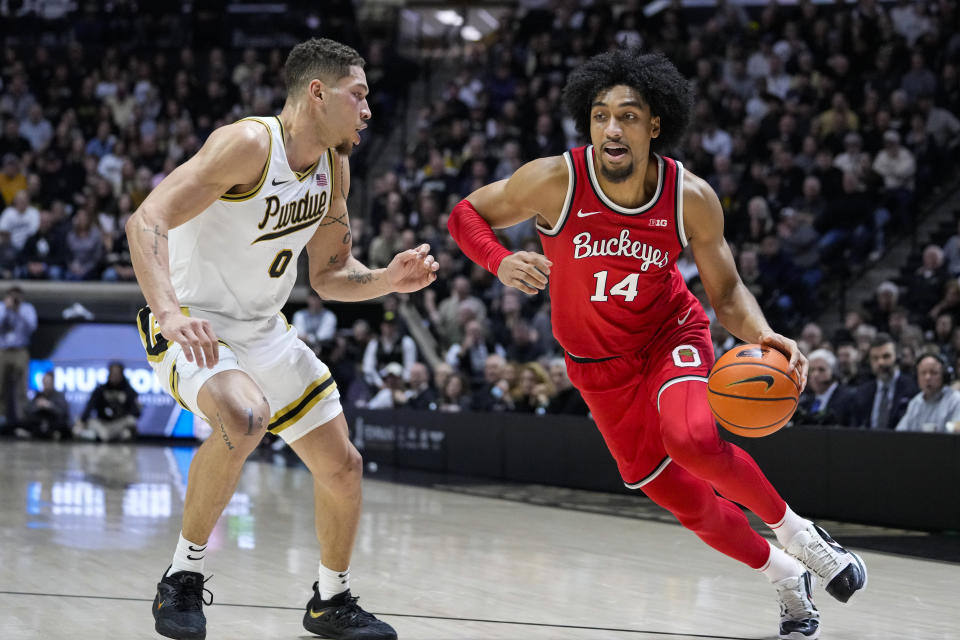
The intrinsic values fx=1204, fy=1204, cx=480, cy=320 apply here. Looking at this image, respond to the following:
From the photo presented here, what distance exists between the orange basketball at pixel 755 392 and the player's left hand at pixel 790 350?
0.9 inches

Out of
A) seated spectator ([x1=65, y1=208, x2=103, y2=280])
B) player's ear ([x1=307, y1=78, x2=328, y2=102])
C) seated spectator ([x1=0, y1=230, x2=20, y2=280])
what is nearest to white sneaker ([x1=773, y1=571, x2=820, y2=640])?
player's ear ([x1=307, y1=78, x2=328, y2=102])

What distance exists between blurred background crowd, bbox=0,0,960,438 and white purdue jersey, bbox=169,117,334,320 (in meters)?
5.54

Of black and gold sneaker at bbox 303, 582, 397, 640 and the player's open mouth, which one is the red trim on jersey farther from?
black and gold sneaker at bbox 303, 582, 397, 640

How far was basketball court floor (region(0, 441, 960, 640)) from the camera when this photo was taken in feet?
15.4

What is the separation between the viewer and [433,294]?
563 inches

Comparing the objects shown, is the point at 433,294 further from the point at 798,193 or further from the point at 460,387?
the point at 798,193

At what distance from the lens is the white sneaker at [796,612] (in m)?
4.48

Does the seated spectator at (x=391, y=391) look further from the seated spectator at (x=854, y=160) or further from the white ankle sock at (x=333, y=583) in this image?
the white ankle sock at (x=333, y=583)

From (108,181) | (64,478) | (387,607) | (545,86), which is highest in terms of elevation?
(545,86)

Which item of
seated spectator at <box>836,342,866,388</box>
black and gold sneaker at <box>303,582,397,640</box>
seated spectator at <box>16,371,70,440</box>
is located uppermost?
seated spectator at <box>836,342,866,388</box>

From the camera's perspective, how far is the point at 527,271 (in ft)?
13.7

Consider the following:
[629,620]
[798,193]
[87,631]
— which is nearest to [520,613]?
[629,620]

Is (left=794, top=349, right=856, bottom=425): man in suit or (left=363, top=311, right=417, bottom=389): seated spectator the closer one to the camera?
(left=794, top=349, right=856, bottom=425): man in suit

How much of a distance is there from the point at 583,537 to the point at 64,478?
18.0 ft
